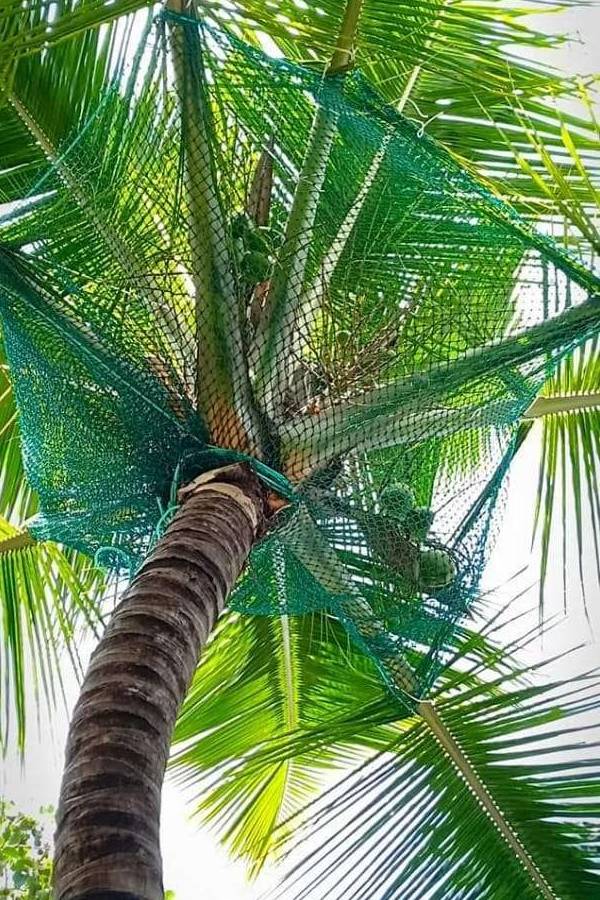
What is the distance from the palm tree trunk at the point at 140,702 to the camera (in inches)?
29.6

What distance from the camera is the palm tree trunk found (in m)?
0.75

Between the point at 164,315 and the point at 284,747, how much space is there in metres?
0.71

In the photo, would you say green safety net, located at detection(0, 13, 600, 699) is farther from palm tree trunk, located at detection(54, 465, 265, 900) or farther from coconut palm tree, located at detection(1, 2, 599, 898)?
palm tree trunk, located at detection(54, 465, 265, 900)

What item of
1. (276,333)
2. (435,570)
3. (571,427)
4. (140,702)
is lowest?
(140,702)

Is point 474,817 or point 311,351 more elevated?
point 311,351

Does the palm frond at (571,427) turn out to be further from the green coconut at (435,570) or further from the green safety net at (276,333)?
the green coconut at (435,570)

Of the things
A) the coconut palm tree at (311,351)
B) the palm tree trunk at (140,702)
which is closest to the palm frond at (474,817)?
the coconut palm tree at (311,351)

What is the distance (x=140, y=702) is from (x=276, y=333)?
813 millimetres

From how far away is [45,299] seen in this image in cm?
154

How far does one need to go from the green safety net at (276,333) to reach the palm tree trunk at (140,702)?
8.1 inches

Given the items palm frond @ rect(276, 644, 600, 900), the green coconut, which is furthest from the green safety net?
palm frond @ rect(276, 644, 600, 900)

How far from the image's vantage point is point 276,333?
5.37 feet

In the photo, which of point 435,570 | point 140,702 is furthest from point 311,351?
point 140,702

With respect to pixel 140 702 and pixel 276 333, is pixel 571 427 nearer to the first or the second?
pixel 276 333
